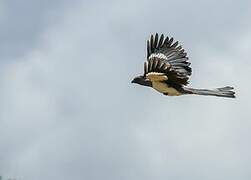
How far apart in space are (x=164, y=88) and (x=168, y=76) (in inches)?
12.1

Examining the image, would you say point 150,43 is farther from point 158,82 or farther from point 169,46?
point 158,82

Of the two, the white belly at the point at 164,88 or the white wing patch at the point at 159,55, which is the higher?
the white wing patch at the point at 159,55

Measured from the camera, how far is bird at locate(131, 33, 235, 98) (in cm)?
2131

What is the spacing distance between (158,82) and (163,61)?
83cm

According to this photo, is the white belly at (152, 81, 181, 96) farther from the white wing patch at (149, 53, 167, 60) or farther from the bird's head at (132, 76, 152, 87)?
the white wing patch at (149, 53, 167, 60)

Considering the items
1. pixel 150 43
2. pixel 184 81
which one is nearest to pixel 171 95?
pixel 184 81

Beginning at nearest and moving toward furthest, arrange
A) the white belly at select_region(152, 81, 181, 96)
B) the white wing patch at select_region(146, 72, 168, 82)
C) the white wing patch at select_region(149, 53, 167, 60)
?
the white wing patch at select_region(146, 72, 168, 82) → the white belly at select_region(152, 81, 181, 96) → the white wing patch at select_region(149, 53, 167, 60)

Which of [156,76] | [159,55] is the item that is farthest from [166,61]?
[156,76]

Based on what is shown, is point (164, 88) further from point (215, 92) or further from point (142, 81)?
point (215, 92)

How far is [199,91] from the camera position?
21.8 meters

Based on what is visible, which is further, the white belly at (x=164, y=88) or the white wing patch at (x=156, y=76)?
the white belly at (x=164, y=88)

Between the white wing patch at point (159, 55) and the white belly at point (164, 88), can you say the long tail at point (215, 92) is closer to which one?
the white belly at point (164, 88)

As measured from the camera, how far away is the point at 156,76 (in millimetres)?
21062

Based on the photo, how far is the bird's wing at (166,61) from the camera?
70.1 feet
